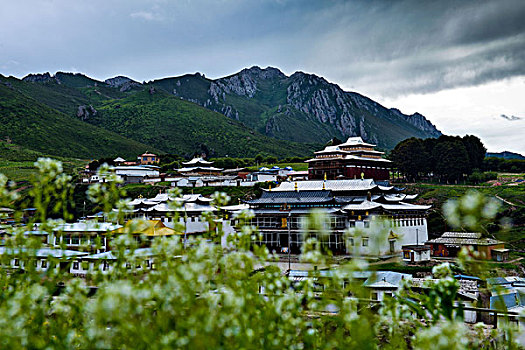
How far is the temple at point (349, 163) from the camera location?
179 ft

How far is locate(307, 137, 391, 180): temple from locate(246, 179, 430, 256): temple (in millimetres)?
9704

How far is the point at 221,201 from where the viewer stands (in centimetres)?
469

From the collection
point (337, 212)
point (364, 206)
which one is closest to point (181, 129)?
point (337, 212)

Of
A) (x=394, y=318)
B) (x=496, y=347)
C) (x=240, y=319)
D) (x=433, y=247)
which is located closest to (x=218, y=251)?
(x=240, y=319)

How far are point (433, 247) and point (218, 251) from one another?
123ft

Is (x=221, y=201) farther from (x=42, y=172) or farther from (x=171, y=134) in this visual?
(x=171, y=134)

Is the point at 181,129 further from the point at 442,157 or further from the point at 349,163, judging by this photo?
the point at 442,157

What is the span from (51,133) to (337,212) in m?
83.9

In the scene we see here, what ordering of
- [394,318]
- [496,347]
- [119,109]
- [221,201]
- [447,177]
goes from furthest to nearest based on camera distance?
[119,109]
[447,177]
[496,347]
[221,201]
[394,318]

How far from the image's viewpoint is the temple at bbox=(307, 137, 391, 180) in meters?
54.4

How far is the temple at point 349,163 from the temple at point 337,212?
9.70 metres

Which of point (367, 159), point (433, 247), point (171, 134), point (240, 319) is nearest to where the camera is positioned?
point (240, 319)

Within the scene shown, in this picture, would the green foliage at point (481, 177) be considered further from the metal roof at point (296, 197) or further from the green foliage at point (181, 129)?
the green foliage at point (181, 129)

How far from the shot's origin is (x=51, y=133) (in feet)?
318
